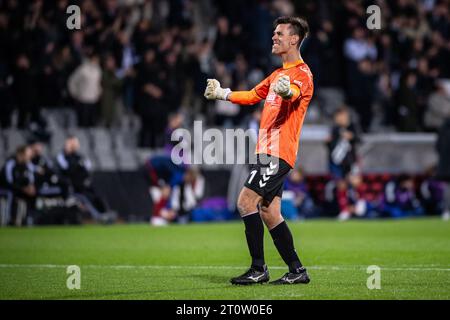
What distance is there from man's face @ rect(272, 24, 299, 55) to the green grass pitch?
2.49 m

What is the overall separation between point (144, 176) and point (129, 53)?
12.8 feet

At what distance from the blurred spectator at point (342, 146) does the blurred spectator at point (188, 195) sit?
139 inches

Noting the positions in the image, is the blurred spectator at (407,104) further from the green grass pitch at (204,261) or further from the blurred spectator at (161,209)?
the blurred spectator at (161,209)

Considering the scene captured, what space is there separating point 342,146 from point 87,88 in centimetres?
673

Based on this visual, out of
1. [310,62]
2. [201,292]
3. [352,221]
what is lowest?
[352,221]

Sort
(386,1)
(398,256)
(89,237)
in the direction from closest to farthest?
1. (398,256)
2. (89,237)
3. (386,1)

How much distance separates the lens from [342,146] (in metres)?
24.4

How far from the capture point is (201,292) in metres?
9.08

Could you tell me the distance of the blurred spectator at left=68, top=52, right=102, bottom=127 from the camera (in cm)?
2342

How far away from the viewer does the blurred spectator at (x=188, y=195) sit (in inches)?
922

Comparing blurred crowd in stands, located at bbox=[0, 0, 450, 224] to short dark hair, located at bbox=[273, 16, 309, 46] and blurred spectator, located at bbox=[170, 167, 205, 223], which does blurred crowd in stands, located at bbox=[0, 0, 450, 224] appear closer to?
blurred spectator, located at bbox=[170, 167, 205, 223]

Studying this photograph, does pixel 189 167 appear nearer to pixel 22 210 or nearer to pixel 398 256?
pixel 22 210

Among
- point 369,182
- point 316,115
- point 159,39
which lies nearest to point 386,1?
point 316,115

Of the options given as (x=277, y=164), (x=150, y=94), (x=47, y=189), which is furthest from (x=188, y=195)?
(x=277, y=164)
